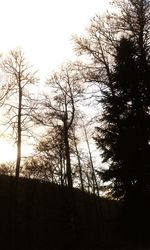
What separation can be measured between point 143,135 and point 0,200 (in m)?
9.82

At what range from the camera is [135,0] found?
79.3 feet

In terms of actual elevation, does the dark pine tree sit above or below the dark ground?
above

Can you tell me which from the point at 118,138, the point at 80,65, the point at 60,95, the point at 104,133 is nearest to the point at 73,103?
the point at 60,95

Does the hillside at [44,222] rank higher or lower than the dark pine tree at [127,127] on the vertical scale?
lower

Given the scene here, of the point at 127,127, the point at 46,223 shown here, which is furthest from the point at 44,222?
the point at 127,127

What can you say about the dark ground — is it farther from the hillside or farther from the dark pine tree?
the dark pine tree

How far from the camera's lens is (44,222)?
80.4 feet

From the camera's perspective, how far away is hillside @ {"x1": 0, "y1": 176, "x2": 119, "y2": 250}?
847 inches

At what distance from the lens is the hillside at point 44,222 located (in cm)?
2151

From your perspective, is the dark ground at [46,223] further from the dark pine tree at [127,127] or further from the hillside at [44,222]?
the dark pine tree at [127,127]

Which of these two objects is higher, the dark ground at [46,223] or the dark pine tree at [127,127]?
the dark pine tree at [127,127]

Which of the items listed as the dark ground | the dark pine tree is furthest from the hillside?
the dark pine tree

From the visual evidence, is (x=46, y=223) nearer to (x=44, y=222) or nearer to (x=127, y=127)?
(x=44, y=222)

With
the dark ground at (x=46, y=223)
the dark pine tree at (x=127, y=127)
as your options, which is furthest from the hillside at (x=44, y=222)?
the dark pine tree at (x=127, y=127)
